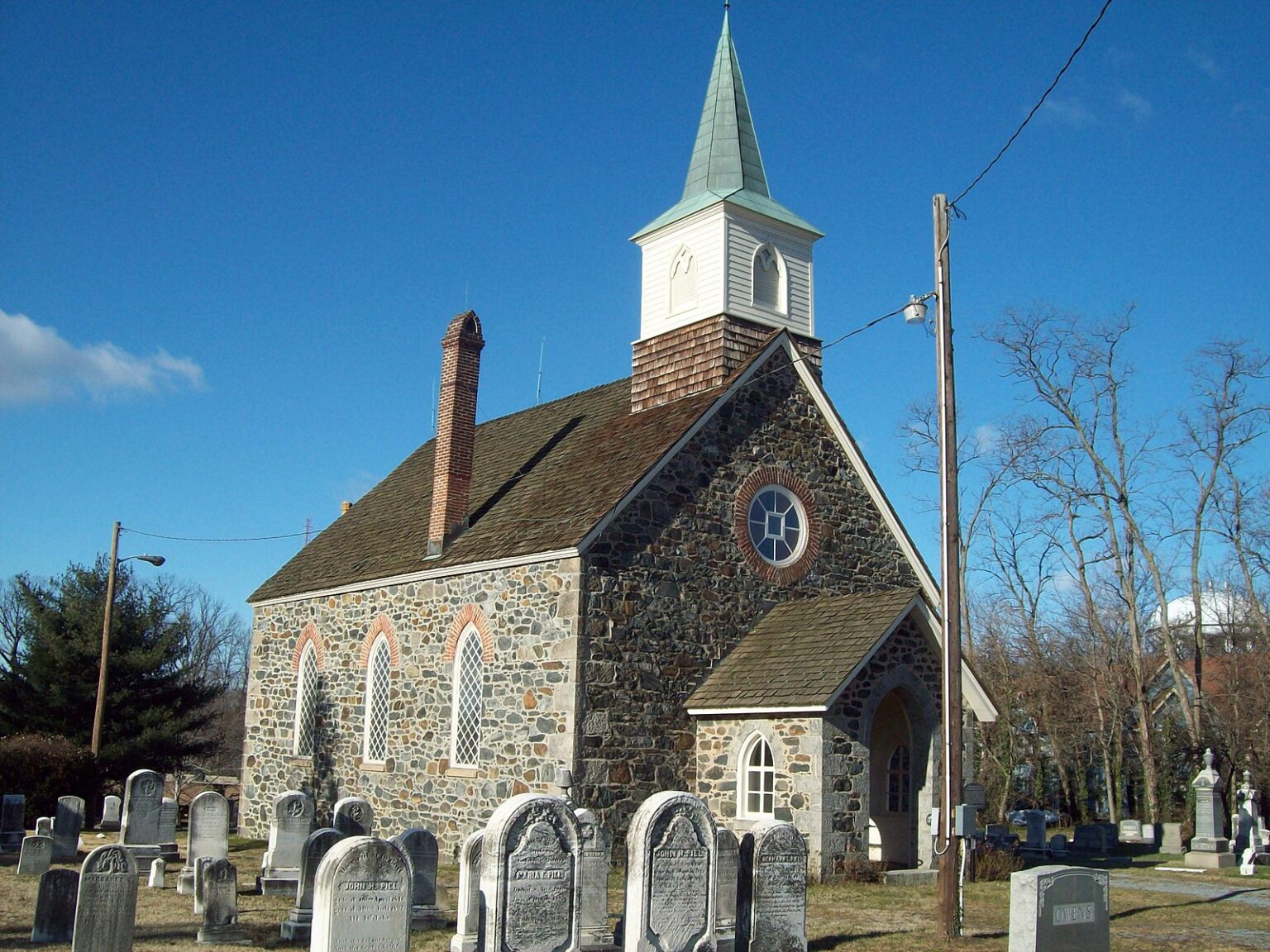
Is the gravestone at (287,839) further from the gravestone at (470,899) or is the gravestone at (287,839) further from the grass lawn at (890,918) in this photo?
the gravestone at (470,899)

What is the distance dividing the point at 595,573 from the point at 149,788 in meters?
7.49

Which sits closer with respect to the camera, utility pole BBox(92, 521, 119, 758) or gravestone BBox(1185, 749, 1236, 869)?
gravestone BBox(1185, 749, 1236, 869)

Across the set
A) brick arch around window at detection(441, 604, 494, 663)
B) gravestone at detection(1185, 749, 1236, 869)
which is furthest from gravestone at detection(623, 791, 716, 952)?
gravestone at detection(1185, 749, 1236, 869)

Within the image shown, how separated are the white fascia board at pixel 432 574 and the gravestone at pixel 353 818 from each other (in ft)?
14.9

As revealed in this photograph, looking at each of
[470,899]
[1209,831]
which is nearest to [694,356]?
[1209,831]

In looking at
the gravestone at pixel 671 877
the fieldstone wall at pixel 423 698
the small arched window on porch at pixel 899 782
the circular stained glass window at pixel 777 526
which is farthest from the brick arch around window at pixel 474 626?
the gravestone at pixel 671 877

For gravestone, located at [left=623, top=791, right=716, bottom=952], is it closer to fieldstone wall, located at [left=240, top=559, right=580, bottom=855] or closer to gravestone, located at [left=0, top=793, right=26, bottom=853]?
fieldstone wall, located at [left=240, top=559, right=580, bottom=855]

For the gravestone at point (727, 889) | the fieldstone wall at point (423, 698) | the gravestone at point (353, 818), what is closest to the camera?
the gravestone at point (727, 889)

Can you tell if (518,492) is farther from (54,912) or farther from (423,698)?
(54,912)

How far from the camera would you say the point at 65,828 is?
20.0 metres

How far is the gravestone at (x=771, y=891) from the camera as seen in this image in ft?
36.7

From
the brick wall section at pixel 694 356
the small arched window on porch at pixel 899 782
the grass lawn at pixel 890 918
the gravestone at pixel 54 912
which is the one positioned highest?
the brick wall section at pixel 694 356

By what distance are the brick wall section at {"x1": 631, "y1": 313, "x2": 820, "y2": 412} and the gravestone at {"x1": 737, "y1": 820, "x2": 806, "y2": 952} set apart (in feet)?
36.7

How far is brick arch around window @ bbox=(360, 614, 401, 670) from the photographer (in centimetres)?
2245
